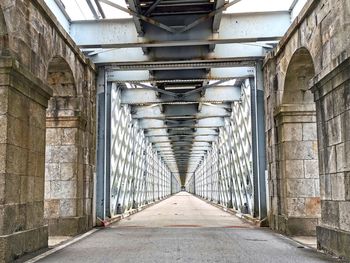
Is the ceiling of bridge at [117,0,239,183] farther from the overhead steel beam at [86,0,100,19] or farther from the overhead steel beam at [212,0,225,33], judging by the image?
the overhead steel beam at [86,0,100,19]

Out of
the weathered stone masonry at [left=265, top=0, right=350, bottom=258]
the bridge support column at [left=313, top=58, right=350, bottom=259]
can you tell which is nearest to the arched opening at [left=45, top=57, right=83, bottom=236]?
the weathered stone masonry at [left=265, top=0, right=350, bottom=258]

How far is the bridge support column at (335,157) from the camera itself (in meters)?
6.91

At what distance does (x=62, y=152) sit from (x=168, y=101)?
7878mm

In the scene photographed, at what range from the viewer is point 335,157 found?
740cm

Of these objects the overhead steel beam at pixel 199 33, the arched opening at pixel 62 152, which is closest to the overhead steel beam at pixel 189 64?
the overhead steel beam at pixel 199 33

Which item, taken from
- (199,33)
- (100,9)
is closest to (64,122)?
(100,9)

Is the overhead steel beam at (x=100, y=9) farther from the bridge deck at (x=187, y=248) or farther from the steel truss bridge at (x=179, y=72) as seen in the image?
the bridge deck at (x=187, y=248)

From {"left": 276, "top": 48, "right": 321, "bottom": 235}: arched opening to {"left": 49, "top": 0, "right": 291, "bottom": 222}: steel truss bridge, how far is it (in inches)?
73.2

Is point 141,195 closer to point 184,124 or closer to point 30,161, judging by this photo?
point 184,124

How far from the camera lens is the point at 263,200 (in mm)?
13547

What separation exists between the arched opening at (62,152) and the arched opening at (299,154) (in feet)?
17.4

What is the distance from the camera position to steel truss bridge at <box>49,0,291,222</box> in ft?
38.9

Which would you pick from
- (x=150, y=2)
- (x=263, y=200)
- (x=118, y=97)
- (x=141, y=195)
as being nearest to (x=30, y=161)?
(x=150, y=2)

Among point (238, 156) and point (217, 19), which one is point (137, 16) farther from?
point (238, 156)
